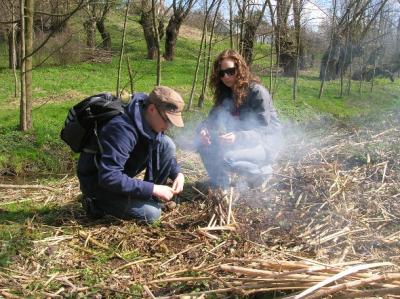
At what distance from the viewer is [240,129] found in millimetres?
4762

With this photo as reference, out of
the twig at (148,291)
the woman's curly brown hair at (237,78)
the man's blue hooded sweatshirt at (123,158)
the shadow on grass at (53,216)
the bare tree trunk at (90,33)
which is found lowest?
the shadow on grass at (53,216)

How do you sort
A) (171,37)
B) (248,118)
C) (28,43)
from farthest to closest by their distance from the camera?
(171,37) < (28,43) < (248,118)

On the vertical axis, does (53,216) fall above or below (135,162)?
below

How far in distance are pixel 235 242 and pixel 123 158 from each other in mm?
1065

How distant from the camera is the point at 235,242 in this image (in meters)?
3.49

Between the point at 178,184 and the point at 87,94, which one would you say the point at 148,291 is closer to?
the point at 178,184

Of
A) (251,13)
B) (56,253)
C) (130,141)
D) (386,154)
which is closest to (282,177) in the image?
(386,154)

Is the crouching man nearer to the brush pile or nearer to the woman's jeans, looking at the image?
→ the brush pile

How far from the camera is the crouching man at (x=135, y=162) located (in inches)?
136

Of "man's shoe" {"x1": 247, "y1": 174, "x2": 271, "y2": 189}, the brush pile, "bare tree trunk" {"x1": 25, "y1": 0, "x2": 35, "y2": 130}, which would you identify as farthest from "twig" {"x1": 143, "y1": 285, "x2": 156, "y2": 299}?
"bare tree trunk" {"x1": 25, "y1": 0, "x2": 35, "y2": 130}

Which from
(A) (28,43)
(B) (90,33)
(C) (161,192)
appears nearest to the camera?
(C) (161,192)

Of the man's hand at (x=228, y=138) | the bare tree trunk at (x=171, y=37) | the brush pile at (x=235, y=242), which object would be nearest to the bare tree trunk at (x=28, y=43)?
the brush pile at (x=235, y=242)

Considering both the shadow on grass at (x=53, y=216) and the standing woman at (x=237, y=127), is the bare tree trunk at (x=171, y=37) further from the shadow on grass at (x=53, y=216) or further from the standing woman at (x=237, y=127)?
the shadow on grass at (x=53, y=216)

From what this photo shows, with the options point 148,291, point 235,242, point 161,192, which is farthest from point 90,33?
point 148,291
